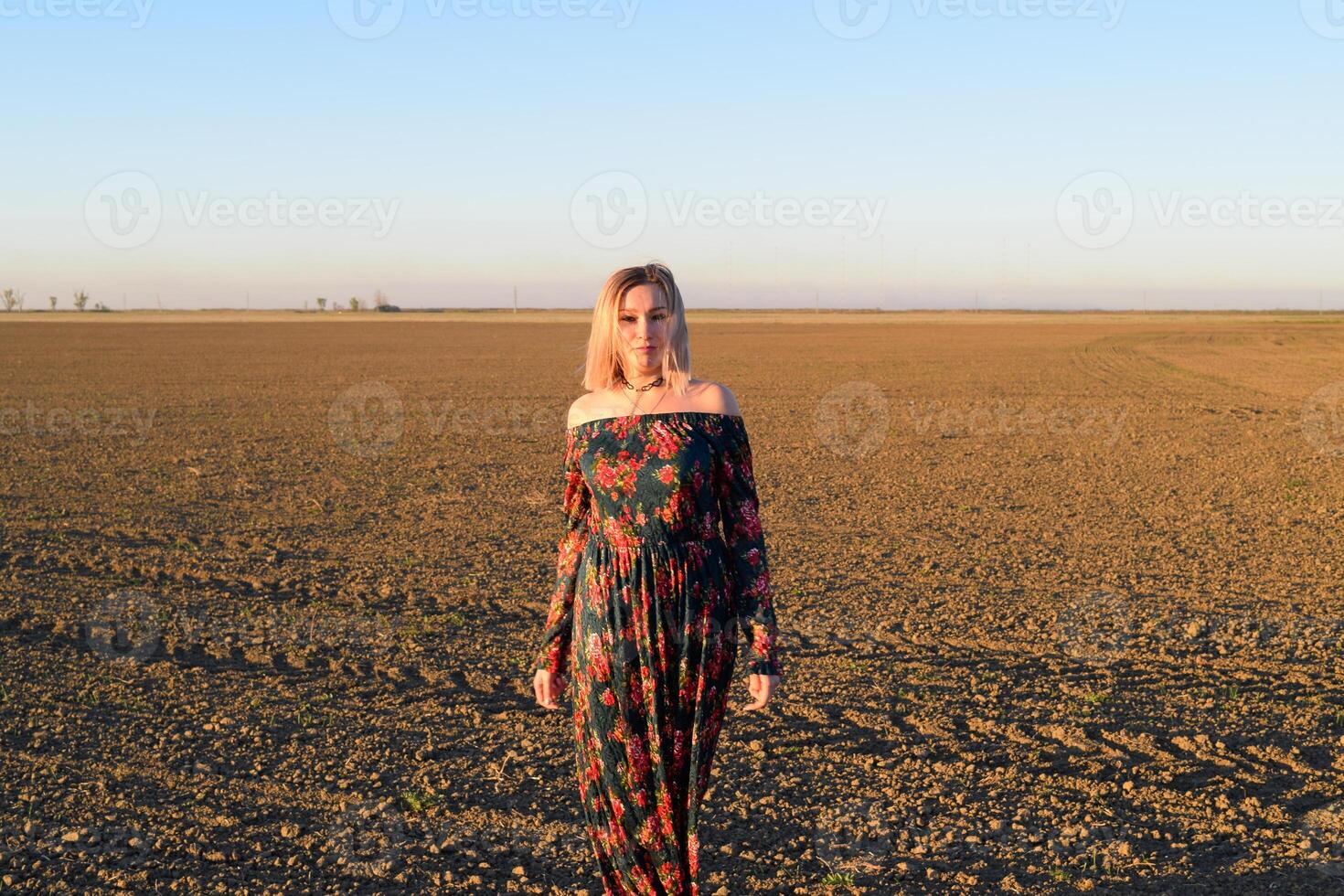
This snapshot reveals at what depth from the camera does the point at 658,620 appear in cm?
314

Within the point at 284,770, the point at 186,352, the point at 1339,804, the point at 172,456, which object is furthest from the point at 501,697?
the point at 186,352

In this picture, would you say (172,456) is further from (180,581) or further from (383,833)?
(383,833)

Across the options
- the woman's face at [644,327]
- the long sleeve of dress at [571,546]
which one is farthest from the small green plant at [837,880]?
the woman's face at [644,327]

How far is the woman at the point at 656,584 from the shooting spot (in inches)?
125

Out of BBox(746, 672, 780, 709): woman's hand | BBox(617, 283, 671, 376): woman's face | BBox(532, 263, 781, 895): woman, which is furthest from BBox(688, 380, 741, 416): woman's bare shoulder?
BBox(746, 672, 780, 709): woman's hand

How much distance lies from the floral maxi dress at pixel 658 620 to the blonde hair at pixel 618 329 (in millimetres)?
126

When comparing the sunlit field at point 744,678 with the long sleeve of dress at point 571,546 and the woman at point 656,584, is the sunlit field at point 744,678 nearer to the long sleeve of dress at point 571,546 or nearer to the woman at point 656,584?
the woman at point 656,584

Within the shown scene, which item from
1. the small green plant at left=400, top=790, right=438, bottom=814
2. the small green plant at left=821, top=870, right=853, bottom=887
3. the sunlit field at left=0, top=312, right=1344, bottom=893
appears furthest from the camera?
the small green plant at left=400, top=790, right=438, bottom=814

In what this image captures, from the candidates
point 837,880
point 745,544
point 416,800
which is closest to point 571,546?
point 745,544

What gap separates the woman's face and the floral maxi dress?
0.52 ft

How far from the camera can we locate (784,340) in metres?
60.8

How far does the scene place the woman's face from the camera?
3.21 m

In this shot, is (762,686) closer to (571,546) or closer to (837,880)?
(571,546)

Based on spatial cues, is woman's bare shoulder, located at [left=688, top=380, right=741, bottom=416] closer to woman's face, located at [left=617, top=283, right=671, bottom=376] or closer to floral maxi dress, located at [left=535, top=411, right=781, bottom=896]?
floral maxi dress, located at [left=535, top=411, right=781, bottom=896]
